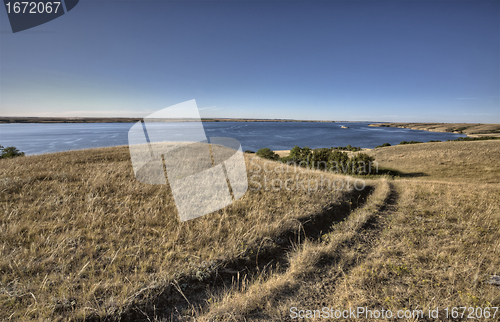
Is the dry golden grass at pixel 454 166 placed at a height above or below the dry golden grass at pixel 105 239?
below

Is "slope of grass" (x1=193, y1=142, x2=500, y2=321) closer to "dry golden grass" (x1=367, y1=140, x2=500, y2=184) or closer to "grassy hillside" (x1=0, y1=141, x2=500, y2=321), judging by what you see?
"grassy hillside" (x1=0, y1=141, x2=500, y2=321)

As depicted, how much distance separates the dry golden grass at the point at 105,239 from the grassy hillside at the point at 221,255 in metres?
0.02

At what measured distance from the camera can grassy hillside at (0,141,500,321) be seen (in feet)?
8.98

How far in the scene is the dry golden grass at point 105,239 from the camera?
102 inches

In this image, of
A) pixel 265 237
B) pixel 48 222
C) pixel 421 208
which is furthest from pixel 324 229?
pixel 48 222

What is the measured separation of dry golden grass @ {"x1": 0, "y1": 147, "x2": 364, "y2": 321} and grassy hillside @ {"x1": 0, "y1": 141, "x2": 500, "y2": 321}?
0.02m

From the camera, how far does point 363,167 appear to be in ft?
66.4

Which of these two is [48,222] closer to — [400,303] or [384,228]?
[400,303]

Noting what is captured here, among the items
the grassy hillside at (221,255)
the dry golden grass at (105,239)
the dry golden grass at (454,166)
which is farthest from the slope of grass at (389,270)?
the dry golden grass at (454,166)

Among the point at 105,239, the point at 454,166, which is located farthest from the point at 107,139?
the point at 454,166

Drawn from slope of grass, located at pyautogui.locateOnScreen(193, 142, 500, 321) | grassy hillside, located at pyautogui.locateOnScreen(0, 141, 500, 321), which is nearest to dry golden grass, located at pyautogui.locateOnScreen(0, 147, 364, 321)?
grassy hillside, located at pyautogui.locateOnScreen(0, 141, 500, 321)

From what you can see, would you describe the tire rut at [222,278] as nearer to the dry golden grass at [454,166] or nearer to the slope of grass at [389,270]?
the slope of grass at [389,270]

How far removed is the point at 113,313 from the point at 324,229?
198 inches

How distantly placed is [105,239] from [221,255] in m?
2.38
